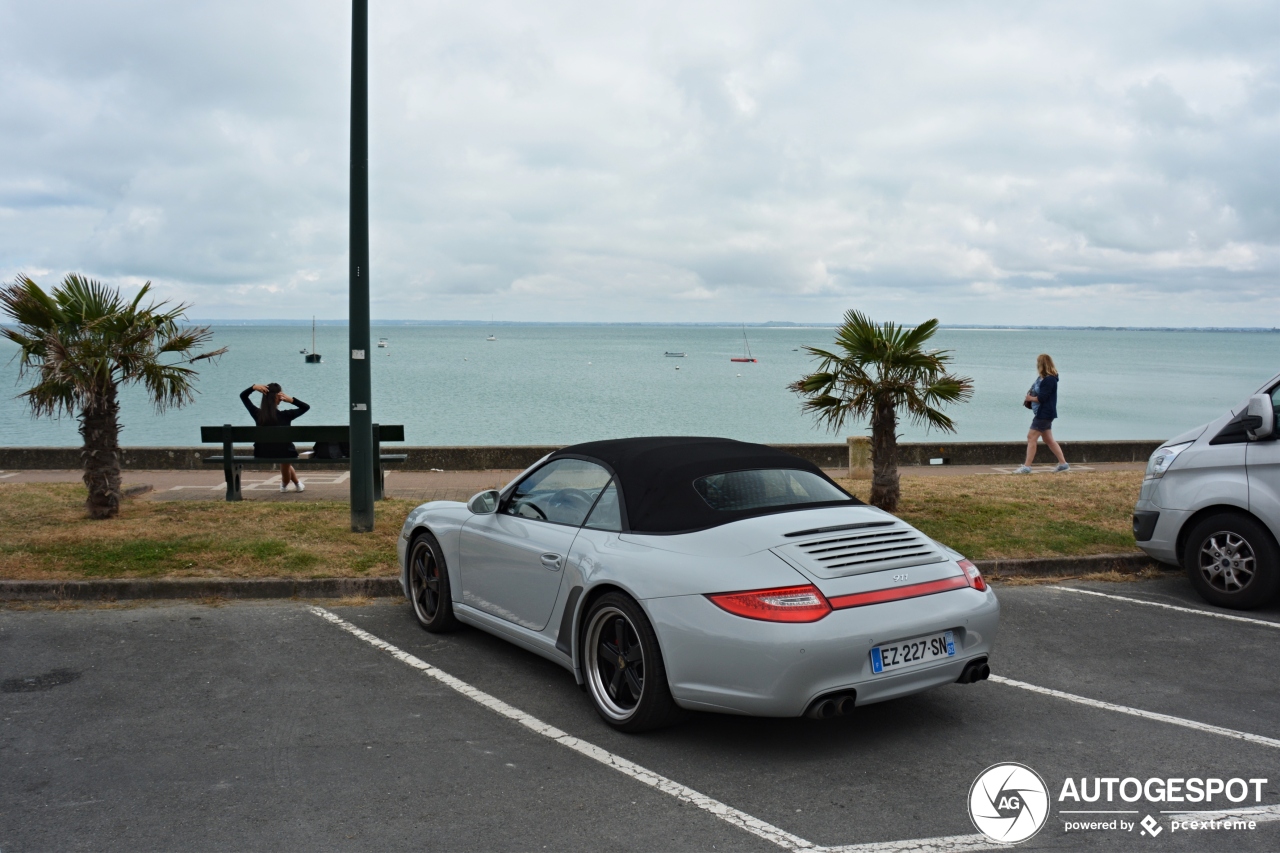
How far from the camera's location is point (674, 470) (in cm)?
535

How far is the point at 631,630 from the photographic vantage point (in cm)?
491

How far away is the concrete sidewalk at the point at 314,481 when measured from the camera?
1296 cm

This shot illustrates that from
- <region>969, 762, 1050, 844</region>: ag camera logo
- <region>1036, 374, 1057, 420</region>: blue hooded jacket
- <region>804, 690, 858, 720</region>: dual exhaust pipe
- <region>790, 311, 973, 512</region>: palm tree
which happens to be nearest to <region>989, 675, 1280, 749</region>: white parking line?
<region>969, 762, 1050, 844</region>: ag camera logo

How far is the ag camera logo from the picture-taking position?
12.8 feet

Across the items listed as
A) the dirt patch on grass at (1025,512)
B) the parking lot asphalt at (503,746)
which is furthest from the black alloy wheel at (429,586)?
the dirt patch on grass at (1025,512)

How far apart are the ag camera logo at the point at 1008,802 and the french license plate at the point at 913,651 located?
0.53 m

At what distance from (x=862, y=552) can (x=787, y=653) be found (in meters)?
0.75

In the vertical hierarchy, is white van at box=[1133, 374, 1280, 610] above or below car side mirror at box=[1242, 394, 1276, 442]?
below

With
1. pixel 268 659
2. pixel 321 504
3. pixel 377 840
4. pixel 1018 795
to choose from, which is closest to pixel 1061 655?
pixel 1018 795

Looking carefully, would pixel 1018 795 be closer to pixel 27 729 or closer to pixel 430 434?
pixel 27 729

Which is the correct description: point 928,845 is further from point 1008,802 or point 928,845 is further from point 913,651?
point 913,651

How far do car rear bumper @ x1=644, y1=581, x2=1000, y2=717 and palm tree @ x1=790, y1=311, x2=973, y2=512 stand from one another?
565 centimetres

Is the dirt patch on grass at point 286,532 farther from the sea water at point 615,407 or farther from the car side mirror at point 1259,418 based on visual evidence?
the sea water at point 615,407

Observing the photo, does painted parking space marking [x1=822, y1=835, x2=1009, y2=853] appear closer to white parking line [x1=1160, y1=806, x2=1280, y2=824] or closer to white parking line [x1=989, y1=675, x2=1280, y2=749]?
white parking line [x1=1160, y1=806, x2=1280, y2=824]
